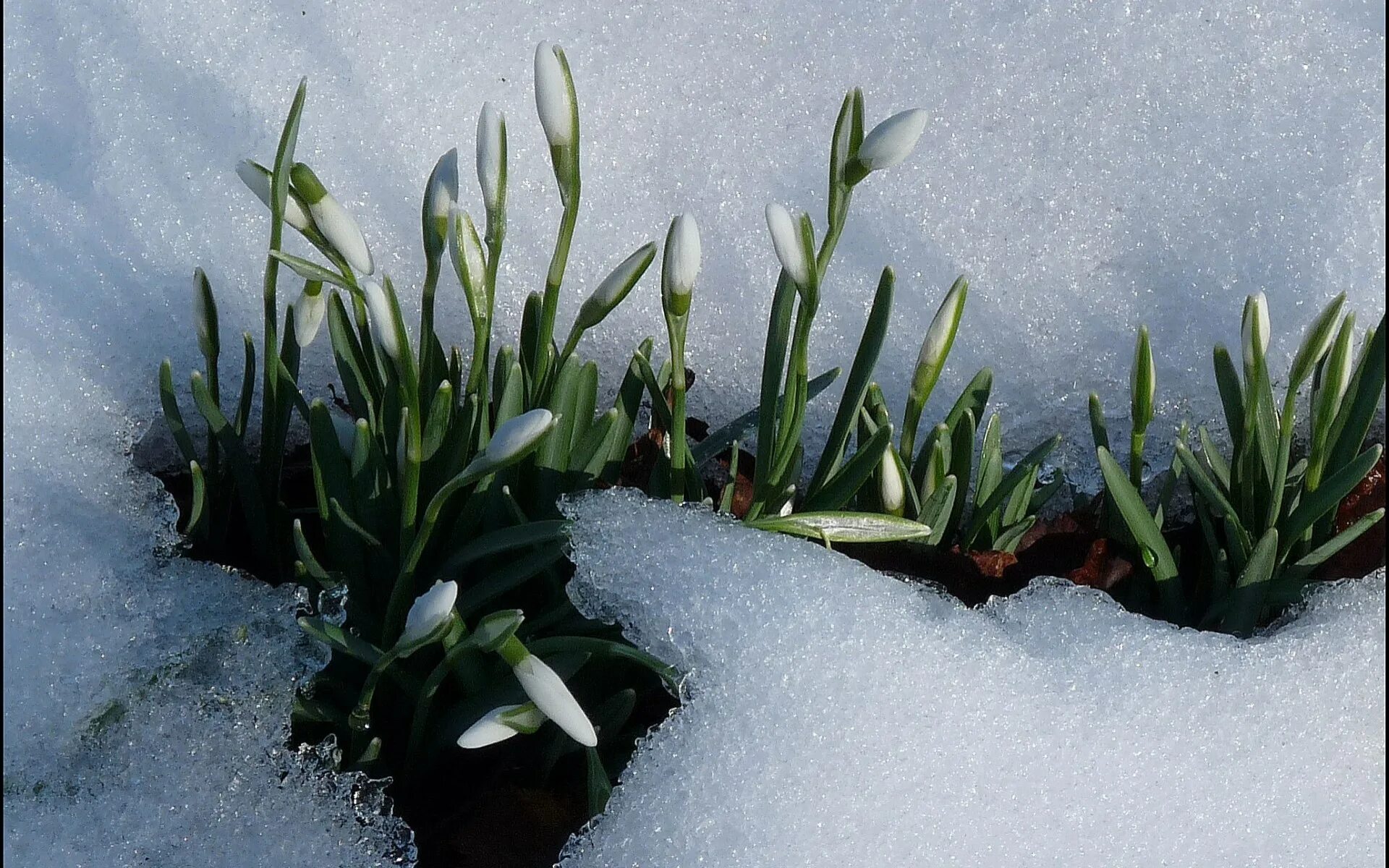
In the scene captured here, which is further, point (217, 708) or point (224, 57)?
point (224, 57)

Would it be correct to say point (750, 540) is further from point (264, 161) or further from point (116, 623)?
point (264, 161)

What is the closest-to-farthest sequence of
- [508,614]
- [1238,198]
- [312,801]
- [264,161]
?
[508,614] → [312,801] → [264,161] → [1238,198]

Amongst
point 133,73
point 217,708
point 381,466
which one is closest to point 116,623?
point 217,708

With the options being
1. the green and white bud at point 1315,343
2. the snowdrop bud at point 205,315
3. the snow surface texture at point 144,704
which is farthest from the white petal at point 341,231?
the green and white bud at point 1315,343

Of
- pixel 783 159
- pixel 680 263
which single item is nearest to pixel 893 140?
pixel 680 263

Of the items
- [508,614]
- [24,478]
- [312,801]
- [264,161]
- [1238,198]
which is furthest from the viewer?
[1238,198]
